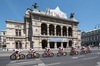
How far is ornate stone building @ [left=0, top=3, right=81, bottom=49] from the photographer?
48781 mm

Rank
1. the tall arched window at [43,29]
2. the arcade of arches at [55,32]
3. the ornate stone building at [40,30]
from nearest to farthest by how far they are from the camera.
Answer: the ornate stone building at [40,30] → the arcade of arches at [55,32] → the tall arched window at [43,29]

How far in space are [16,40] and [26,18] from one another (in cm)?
712

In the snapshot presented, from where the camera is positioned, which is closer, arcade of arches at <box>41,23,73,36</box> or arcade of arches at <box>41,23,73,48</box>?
arcade of arches at <box>41,23,73,48</box>

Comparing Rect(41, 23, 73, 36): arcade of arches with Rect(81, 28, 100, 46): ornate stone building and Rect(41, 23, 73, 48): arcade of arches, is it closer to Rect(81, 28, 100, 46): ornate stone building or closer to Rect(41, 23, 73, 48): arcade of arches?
Rect(41, 23, 73, 48): arcade of arches

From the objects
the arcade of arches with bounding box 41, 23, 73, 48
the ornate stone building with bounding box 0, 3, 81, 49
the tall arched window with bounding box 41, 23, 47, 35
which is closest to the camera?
the ornate stone building with bounding box 0, 3, 81, 49

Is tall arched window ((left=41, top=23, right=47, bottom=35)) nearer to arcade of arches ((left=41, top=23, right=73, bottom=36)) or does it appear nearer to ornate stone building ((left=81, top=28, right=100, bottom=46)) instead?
arcade of arches ((left=41, top=23, right=73, bottom=36))

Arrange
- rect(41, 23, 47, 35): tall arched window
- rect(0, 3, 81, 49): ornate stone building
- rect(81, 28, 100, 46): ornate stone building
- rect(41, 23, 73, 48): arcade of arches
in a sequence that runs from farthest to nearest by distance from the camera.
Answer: rect(81, 28, 100, 46): ornate stone building → rect(41, 23, 47, 35): tall arched window → rect(41, 23, 73, 48): arcade of arches → rect(0, 3, 81, 49): ornate stone building

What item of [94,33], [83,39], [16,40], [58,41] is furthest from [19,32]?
[83,39]

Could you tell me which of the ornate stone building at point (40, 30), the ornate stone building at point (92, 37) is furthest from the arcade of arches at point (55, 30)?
the ornate stone building at point (92, 37)

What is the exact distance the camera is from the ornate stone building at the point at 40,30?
48781 mm

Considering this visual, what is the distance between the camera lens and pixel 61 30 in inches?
2256

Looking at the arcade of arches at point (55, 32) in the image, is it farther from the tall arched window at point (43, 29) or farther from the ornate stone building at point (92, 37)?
the ornate stone building at point (92, 37)

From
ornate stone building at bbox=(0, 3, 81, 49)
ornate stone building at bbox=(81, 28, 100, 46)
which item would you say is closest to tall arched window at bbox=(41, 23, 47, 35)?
ornate stone building at bbox=(0, 3, 81, 49)

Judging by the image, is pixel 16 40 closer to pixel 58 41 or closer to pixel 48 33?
pixel 48 33
